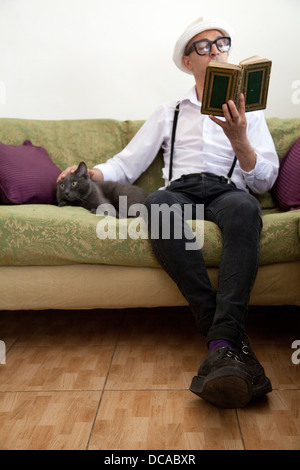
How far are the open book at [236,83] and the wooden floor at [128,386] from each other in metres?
0.83

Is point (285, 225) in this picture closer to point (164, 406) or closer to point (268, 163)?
point (268, 163)

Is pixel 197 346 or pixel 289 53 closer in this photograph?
pixel 197 346

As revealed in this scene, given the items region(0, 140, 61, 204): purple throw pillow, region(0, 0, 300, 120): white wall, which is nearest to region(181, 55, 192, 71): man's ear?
region(0, 0, 300, 120): white wall

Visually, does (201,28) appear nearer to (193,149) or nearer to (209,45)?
(209,45)

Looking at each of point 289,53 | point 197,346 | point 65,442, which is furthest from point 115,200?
point 289,53

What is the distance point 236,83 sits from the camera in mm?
1413

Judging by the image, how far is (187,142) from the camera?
6.24 ft

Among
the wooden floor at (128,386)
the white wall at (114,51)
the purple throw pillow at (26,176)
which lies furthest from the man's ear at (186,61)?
the wooden floor at (128,386)

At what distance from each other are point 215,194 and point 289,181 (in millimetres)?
378

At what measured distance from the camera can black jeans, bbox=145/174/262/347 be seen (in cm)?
125

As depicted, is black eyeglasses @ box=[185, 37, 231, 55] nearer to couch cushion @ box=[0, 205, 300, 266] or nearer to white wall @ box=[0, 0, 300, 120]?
white wall @ box=[0, 0, 300, 120]

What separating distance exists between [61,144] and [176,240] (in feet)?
3.41

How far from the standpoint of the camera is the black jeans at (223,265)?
1.25 metres
